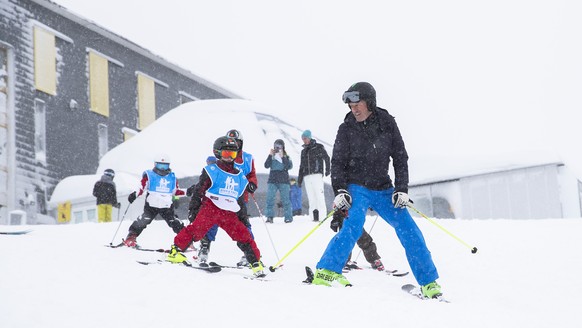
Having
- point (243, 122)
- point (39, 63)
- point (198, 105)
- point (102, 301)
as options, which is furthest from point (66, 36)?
point (102, 301)

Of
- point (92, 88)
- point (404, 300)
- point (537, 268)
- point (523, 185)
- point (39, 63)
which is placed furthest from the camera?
point (92, 88)

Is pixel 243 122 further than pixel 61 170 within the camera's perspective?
No

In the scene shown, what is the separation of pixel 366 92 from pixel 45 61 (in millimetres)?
22199

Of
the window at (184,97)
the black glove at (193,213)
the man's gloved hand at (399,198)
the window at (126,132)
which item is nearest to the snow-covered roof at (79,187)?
the window at (126,132)

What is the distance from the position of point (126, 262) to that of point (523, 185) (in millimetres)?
16694

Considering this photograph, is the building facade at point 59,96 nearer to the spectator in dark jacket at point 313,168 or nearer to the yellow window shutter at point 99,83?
the yellow window shutter at point 99,83

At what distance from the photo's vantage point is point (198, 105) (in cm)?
2242

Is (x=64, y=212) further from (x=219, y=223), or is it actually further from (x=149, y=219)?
(x=219, y=223)

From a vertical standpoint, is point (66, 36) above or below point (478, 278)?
above

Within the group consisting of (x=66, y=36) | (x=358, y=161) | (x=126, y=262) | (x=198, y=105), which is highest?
(x=66, y=36)

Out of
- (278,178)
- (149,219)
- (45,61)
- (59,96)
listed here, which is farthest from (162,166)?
(59,96)

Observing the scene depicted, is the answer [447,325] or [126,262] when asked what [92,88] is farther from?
[447,325]

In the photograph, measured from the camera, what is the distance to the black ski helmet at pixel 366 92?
563 centimetres

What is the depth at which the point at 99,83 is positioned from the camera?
27.6m
